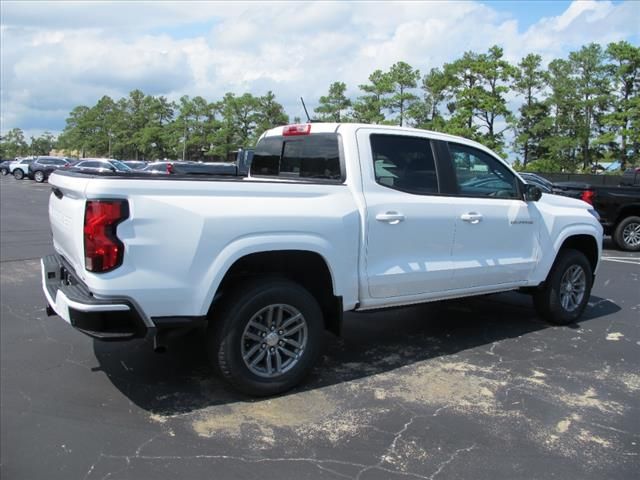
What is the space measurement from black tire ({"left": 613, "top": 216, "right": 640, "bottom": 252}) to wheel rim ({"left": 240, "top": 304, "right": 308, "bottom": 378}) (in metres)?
9.83

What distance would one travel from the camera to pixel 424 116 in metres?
51.3

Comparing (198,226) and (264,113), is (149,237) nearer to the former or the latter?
(198,226)

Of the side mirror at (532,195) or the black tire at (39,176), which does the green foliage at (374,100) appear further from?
the side mirror at (532,195)

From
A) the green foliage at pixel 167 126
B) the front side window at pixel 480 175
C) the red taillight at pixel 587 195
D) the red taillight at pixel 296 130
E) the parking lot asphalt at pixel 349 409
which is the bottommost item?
the parking lot asphalt at pixel 349 409

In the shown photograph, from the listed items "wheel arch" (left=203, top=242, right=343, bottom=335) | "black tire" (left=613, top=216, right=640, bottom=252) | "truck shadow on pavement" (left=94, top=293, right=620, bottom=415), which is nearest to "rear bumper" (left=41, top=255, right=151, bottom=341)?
"wheel arch" (left=203, top=242, right=343, bottom=335)

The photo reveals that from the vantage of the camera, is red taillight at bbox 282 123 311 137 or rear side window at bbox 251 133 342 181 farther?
red taillight at bbox 282 123 311 137

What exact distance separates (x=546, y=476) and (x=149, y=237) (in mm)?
2586

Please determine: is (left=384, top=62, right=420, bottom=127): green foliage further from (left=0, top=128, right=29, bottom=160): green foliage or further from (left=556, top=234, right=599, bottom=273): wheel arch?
(left=0, top=128, right=29, bottom=160): green foliage

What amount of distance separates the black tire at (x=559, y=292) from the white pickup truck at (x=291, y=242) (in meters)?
0.17

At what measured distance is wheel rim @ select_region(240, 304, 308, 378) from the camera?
3.80 m

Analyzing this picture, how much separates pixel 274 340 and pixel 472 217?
6.90 ft

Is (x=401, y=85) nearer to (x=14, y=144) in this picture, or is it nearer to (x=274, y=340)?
(x=274, y=340)

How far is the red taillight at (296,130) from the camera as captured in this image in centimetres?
478

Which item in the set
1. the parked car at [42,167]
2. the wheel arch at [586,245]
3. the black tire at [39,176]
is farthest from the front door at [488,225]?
the black tire at [39,176]
